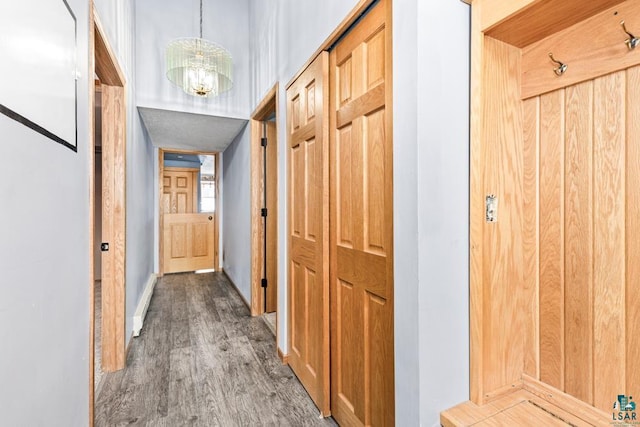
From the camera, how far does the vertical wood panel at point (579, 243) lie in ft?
3.12

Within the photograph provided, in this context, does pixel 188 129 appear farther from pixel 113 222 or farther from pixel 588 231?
pixel 588 231

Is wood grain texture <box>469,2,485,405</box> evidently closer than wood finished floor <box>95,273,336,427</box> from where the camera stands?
Yes

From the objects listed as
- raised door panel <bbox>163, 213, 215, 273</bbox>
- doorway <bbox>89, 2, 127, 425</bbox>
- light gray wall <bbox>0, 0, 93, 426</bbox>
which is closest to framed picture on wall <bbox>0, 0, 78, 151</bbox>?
light gray wall <bbox>0, 0, 93, 426</bbox>

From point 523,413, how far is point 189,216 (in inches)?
211

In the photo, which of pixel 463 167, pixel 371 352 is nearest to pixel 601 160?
pixel 463 167

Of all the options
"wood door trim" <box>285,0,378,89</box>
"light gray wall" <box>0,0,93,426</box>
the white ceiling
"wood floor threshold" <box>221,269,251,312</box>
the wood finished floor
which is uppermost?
the white ceiling

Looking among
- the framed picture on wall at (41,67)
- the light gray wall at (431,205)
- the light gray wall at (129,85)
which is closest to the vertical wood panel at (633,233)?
the light gray wall at (431,205)

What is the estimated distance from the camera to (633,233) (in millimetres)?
865

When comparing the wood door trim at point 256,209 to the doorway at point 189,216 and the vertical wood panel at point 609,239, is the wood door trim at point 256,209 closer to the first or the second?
the doorway at point 189,216

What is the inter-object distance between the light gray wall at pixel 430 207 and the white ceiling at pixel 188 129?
8.66 feet

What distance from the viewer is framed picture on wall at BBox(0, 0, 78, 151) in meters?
0.70

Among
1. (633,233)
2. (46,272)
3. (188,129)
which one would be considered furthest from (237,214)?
(633,233)

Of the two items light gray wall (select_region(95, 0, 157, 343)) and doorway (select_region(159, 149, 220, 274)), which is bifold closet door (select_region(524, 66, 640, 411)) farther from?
doorway (select_region(159, 149, 220, 274))

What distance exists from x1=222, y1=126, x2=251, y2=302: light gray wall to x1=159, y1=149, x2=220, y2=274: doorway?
0.46 meters
